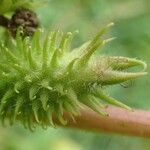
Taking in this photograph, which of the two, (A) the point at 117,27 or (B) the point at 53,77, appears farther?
(A) the point at 117,27

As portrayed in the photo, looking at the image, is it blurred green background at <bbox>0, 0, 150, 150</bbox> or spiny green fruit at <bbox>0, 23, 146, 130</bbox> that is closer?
spiny green fruit at <bbox>0, 23, 146, 130</bbox>

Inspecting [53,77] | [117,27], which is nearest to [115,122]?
[53,77]

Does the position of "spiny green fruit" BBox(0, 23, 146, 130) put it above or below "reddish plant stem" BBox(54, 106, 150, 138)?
above

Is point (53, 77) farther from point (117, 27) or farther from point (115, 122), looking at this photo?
point (117, 27)

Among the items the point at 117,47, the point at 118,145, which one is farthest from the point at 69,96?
the point at 118,145

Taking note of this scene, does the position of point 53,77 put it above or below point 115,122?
above

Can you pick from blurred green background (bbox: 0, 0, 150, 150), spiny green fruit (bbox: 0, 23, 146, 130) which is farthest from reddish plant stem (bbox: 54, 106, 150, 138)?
blurred green background (bbox: 0, 0, 150, 150)

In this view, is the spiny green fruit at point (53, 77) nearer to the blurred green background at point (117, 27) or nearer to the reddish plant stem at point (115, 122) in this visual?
the reddish plant stem at point (115, 122)

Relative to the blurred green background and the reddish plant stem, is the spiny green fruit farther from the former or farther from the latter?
the blurred green background
